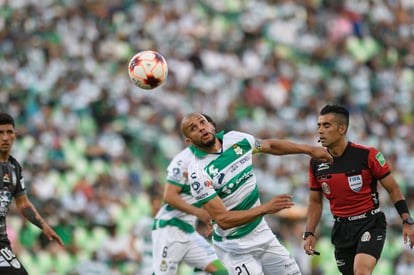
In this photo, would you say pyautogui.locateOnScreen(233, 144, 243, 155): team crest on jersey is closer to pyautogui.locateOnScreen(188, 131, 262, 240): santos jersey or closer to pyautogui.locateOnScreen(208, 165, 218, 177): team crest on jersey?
pyautogui.locateOnScreen(188, 131, 262, 240): santos jersey

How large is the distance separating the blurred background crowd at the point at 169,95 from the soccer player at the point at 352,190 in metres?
6.34

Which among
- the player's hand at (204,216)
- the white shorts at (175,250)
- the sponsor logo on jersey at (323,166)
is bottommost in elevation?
the white shorts at (175,250)

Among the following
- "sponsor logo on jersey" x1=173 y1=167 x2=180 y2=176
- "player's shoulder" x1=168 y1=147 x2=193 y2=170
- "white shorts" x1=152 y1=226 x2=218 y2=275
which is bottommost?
"white shorts" x1=152 y1=226 x2=218 y2=275

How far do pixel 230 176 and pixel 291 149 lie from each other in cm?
72

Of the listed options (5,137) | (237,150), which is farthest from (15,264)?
(237,150)

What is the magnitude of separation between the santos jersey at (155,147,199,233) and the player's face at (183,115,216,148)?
192cm

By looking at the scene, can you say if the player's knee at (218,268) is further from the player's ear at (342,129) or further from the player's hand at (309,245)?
the player's ear at (342,129)

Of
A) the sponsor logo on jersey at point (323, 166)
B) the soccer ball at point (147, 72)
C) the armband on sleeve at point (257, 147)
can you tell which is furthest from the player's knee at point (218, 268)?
the armband on sleeve at point (257, 147)

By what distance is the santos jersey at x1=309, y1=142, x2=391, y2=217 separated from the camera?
10.5m

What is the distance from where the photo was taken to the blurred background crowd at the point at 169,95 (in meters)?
17.8

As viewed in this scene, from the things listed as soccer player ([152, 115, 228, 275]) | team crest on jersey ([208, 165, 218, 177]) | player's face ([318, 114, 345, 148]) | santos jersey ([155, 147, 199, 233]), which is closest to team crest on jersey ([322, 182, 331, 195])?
player's face ([318, 114, 345, 148])

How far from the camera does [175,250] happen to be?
12.5 m

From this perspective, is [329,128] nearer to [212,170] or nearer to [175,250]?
[212,170]

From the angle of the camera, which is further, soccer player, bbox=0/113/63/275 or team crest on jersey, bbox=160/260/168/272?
team crest on jersey, bbox=160/260/168/272
